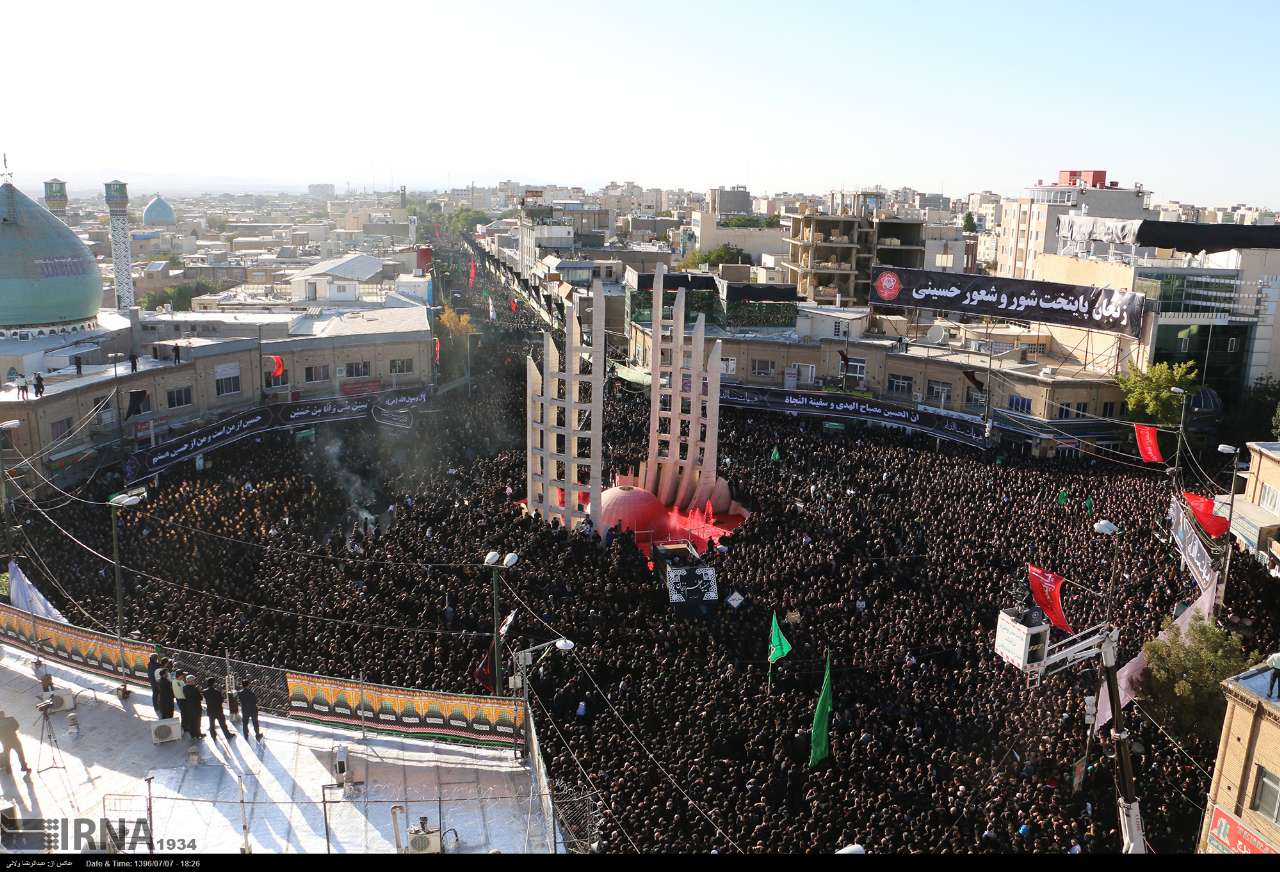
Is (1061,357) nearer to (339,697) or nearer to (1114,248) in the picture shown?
(1114,248)

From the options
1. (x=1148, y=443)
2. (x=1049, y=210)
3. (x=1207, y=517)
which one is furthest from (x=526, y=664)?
(x=1049, y=210)

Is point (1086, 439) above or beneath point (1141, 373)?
beneath

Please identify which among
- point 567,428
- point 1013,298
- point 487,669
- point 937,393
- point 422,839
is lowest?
point 487,669

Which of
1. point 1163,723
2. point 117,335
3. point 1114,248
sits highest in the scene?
point 1114,248

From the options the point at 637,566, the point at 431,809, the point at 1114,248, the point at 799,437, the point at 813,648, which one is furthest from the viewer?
the point at 1114,248

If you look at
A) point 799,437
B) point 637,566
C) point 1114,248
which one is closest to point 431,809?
point 637,566

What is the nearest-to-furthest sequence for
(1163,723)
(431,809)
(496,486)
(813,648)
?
(431,809)
(1163,723)
(813,648)
(496,486)

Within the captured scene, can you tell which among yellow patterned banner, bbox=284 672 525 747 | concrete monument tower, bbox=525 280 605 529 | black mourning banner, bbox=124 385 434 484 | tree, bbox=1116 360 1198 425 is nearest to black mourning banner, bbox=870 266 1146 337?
tree, bbox=1116 360 1198 425

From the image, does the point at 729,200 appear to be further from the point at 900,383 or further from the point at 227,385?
the point at 227,385
